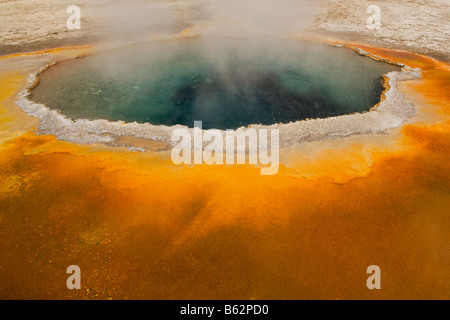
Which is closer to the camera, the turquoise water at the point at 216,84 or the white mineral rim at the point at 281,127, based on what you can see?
the white mineral rim at the point at 281,127

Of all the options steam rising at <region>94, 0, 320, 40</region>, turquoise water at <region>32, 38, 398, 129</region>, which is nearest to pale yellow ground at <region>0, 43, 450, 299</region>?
turquoise water at <region>32, 38, 398, 129</region>

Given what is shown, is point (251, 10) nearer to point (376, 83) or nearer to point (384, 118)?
point (376, 83)

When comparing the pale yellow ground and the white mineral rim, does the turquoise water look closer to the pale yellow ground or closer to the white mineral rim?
the white mineral rim

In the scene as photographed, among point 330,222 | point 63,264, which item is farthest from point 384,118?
point 63,264

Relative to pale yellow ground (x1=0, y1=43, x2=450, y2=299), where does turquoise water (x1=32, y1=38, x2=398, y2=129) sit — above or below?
above

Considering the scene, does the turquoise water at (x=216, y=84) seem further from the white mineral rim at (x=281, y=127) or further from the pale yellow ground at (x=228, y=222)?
the pale yellow ground at (x=228, y=222)

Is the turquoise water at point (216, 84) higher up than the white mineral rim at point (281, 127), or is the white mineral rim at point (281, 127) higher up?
the turquoise water at point (216, 84)

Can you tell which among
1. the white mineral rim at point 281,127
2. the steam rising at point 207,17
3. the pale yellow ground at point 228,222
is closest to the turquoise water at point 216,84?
the white mineral rim at point 281,127

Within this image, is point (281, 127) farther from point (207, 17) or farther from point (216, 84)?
point (207, 17)
